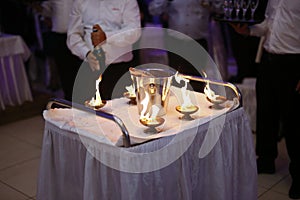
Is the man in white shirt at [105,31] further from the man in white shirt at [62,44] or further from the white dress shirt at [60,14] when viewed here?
the white dress shirt at [60,14]

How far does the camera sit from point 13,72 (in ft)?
15.3

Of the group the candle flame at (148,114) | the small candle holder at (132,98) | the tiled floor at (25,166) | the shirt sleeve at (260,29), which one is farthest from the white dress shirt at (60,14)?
the candle flame at (148,114)

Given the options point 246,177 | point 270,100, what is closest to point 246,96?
point 270,100

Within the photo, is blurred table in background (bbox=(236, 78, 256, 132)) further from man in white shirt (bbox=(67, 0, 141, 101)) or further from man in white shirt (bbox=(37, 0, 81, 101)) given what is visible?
man in white shirt (bbox=(37, 0, 81, 101))

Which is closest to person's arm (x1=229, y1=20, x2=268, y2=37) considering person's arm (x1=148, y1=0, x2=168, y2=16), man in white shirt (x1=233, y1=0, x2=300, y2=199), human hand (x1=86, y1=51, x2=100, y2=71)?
man in white shirt (x1=233, y1=0, x2=300, y2=199)

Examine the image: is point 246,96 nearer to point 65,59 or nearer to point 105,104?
point 65,59

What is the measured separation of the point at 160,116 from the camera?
2.27 m

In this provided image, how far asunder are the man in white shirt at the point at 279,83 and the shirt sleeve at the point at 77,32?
3.64ft

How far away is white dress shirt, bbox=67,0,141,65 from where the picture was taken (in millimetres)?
3203

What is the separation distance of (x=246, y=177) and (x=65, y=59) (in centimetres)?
212

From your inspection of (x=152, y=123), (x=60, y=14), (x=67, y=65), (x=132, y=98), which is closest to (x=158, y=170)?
(x=152, y=123)

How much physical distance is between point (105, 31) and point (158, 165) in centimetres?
155

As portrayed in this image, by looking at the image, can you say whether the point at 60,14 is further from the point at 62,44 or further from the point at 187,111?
the point at 187,111

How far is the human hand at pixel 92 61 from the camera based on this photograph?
2.99m
